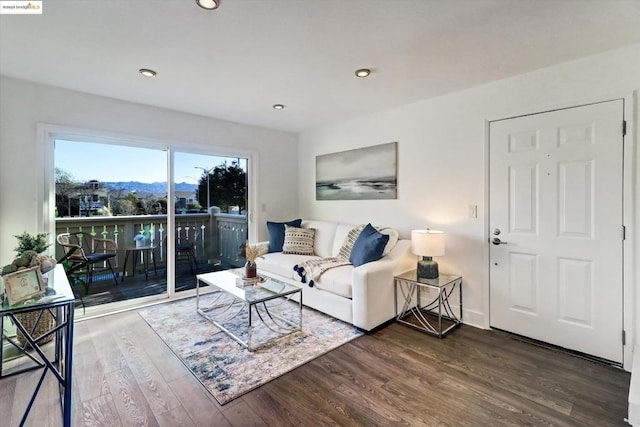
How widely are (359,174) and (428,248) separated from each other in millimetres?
1530

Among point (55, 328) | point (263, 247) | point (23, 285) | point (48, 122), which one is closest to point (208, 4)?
point (23, 285)

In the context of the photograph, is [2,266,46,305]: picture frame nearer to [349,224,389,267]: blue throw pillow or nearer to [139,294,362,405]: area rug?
[139,294,362,405]: area rug

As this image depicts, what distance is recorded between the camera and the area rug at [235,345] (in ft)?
6.77

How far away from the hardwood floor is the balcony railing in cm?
126

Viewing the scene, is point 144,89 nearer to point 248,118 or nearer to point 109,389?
point 248,118

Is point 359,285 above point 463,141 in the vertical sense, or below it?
below

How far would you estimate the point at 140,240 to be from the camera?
141 inches

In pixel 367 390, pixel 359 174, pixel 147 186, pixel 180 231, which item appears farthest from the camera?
pixel 359 174

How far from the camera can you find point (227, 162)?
4.24 meters

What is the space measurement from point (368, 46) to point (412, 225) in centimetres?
201

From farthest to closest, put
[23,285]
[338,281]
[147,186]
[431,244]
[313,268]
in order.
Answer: [147,186]
[313,268]
[338,281]
[431,244]
[23,285]

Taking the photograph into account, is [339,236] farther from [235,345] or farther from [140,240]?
→ [140,240]

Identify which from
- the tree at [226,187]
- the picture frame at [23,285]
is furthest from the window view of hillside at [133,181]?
the picture frame at [23,285]

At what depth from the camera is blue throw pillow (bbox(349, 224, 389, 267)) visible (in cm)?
306
